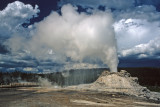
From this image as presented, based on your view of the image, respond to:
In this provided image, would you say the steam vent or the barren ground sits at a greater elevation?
the steam vent

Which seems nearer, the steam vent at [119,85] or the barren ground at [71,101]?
the barren ground at [71,101]

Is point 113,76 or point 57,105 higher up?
point 113,76

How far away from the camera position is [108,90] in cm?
5400

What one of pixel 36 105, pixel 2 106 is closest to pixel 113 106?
pixel 36 105

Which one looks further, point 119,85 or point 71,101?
point 119,85

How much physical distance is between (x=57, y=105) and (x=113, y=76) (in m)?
33.3

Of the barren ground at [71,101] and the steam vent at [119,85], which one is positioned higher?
the steam vent at [119,85]

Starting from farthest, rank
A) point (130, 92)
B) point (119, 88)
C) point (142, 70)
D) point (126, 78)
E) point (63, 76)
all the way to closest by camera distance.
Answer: point (63, 76), point (142, 70), point (126, 78), point (119, 88), point (130, 92)

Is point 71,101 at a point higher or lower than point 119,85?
lower

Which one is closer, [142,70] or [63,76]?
[142,70]

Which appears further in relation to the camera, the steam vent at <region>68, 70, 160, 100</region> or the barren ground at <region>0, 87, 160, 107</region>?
the steam vent at <region>68, 70, 160, 100</region>

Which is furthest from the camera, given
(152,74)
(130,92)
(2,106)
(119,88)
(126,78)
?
(152,74)

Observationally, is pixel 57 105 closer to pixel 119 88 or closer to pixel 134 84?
pixel 119 88

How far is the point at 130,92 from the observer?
50156 millimetres
